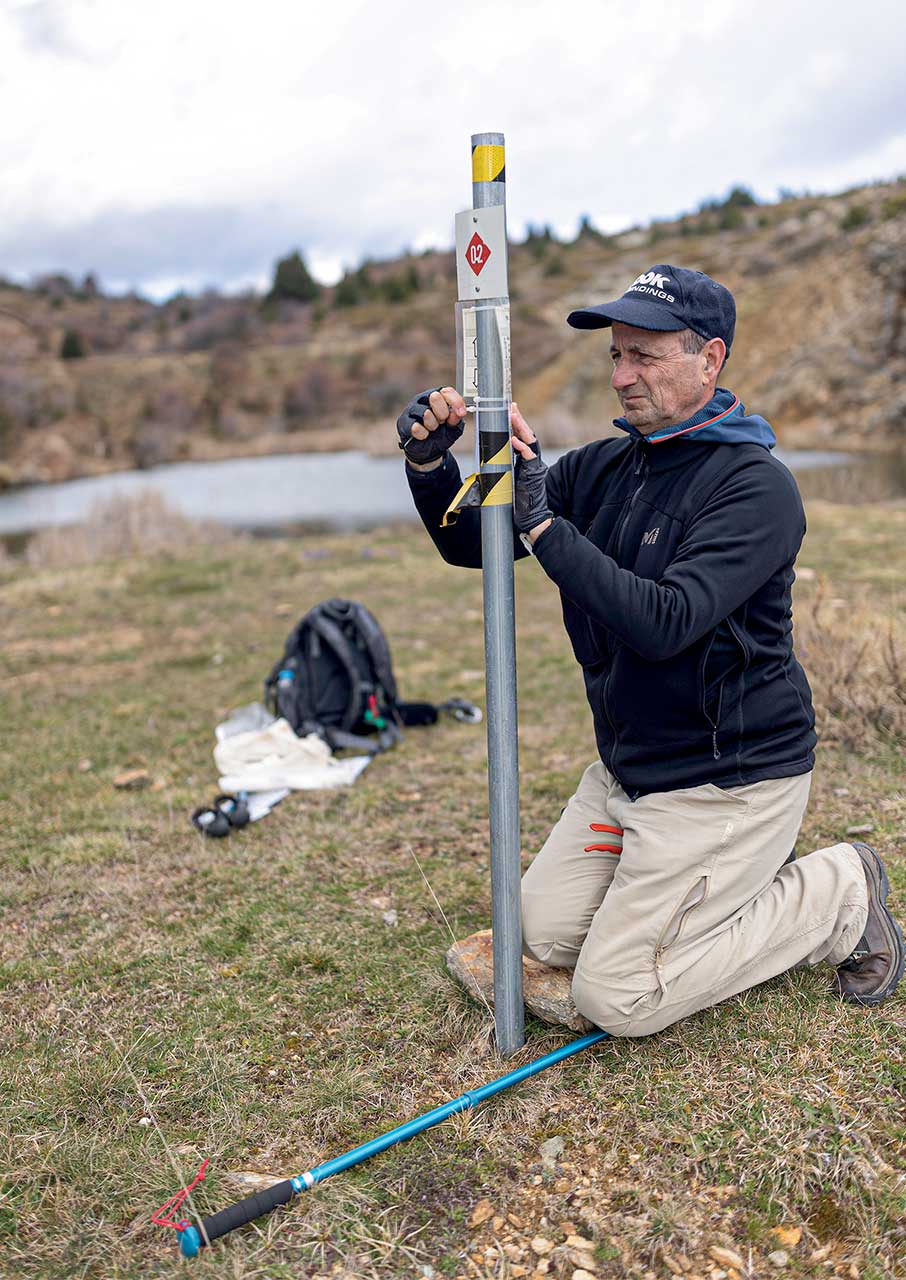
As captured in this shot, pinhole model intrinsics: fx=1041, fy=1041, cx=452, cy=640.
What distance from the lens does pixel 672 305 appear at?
98.6 inches

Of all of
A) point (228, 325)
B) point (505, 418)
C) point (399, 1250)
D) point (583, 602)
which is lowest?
point (399, 1250)

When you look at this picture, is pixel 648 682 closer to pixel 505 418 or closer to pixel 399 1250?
pixel 505 418

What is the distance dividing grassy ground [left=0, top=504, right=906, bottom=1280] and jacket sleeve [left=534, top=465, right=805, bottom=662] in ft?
3.53

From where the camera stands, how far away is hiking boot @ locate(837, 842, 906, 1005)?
2740mm

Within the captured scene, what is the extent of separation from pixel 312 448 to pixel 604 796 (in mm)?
45910

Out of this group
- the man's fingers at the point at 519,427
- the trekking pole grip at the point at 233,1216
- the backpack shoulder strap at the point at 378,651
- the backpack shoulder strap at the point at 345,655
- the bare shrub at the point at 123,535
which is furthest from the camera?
the bare shrub at the point at 123,535

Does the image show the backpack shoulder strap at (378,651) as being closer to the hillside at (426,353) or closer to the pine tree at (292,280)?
the hillside at (426,353)

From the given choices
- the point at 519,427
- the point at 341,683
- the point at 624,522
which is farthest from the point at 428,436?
the point at 341,683

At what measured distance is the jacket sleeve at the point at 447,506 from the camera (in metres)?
2.78

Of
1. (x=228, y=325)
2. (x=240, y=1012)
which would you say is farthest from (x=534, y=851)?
(x=228, y=325)

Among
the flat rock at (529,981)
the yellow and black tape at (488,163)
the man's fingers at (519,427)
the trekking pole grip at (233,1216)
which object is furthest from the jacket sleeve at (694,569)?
the trekking pole grip at (233,1216)

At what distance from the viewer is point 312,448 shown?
4747 centimetres

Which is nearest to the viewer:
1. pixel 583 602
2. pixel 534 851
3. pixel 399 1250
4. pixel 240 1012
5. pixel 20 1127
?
pixel 399 1250

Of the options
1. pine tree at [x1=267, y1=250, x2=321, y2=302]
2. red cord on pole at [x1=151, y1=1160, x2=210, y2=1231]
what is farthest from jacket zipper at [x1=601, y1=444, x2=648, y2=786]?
pine tree at [x1=267, y1=250, x2=321, y2=302]
